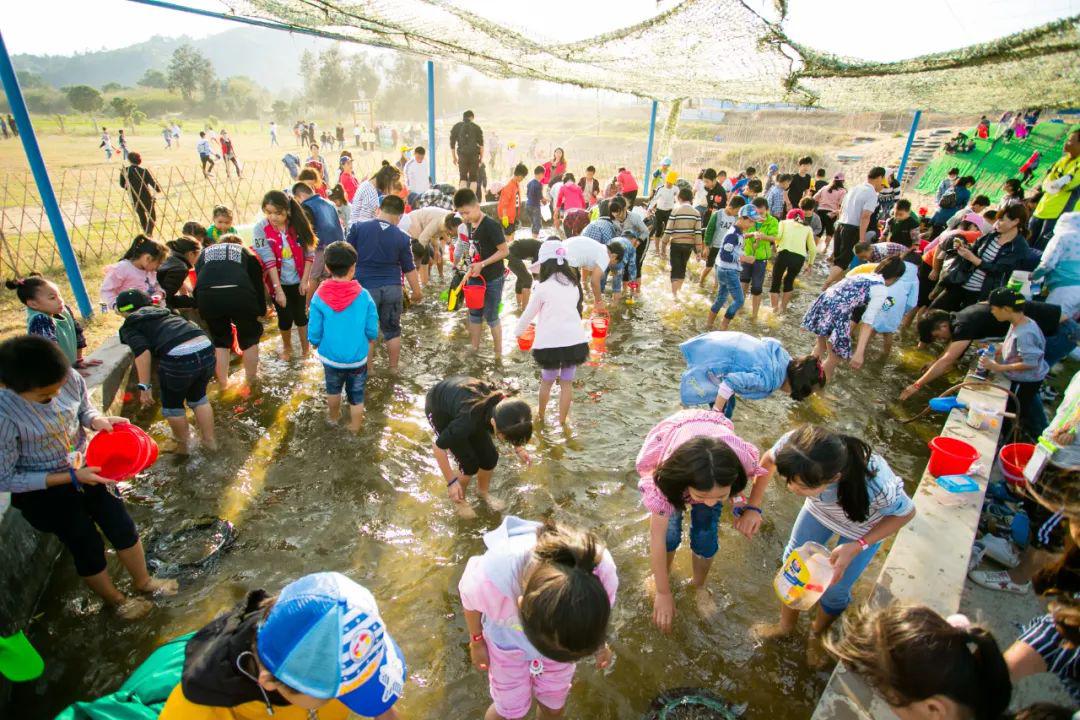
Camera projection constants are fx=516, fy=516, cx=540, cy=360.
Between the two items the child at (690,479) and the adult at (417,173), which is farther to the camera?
the adult at (417,173)

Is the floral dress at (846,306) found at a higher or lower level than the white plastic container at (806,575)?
higher

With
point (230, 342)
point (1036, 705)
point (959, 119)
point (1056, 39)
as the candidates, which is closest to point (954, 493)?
point (1036, 705)

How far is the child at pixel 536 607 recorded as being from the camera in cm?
155

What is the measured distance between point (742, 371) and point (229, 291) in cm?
417

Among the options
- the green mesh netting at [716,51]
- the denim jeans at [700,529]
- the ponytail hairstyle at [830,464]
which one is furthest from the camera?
the green mesh netting at [716,51]

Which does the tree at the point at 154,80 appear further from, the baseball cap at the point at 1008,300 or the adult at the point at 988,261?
the baseball cap at the point at 1008,300

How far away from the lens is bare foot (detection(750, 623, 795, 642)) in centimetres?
298

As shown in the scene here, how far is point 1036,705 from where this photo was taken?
141 centimetres

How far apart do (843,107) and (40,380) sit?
45.0ft

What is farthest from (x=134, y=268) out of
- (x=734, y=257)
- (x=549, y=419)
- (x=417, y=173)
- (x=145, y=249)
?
(x=417, y=173)

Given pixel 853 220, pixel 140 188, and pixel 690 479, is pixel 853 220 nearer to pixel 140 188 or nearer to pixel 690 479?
pixel 690 479

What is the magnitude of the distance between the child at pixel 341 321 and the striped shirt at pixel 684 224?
15.9ft

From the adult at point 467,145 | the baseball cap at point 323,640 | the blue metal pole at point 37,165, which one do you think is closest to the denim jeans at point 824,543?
the baseball cap at point 323,640

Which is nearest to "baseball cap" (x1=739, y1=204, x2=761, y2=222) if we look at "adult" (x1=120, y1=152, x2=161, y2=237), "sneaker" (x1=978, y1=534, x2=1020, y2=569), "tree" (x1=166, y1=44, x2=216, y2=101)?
"sneaker" (x1=978, y1=534, x2=1020, y2=569)
